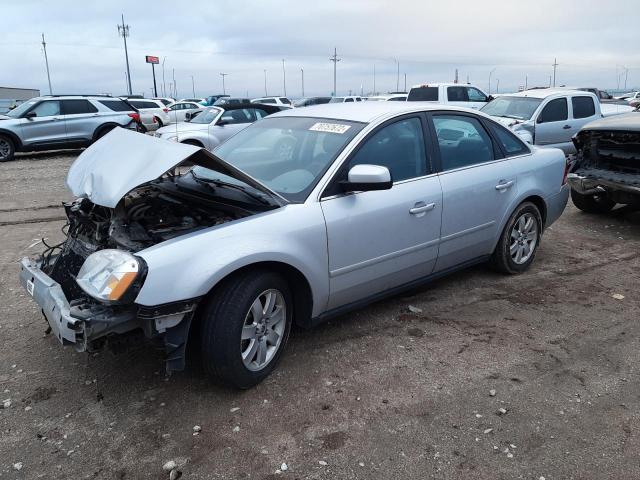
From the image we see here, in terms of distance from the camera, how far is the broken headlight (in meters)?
2.66

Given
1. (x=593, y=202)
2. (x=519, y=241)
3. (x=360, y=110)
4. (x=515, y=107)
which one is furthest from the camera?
(x=515, y=107)

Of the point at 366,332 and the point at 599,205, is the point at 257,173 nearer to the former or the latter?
the point at 366,332

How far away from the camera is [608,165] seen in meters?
6.91

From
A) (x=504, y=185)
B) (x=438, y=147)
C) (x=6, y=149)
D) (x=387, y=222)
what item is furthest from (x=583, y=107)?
(x=6, y=149)

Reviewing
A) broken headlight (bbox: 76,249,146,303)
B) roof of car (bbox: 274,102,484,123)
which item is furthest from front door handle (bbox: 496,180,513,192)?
broken headlight (bbox: 76,249,146,303)

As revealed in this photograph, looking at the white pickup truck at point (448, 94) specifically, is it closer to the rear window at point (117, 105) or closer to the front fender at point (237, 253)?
the rear window at point (117, 105)

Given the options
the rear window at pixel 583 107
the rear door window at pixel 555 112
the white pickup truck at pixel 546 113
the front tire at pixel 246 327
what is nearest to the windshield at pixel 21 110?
the white pickup truck at pixel 546 113

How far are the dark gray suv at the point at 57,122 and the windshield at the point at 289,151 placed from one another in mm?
10992

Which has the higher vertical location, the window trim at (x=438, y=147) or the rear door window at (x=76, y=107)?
the rear door window at (x=76, y=107)

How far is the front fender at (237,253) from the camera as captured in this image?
273 cm

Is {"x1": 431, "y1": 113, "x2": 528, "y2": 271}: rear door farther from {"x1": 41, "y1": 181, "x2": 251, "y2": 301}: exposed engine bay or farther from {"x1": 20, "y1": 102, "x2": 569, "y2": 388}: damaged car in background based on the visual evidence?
{"x1": 41, "y1": 181, "x2": 251, "y2": 301}: exposed engine bay

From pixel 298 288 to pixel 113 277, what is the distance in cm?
114

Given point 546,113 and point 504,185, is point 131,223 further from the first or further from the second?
point 546,113

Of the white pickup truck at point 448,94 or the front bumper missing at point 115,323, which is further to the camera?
the white pickup truck at point 448,94
